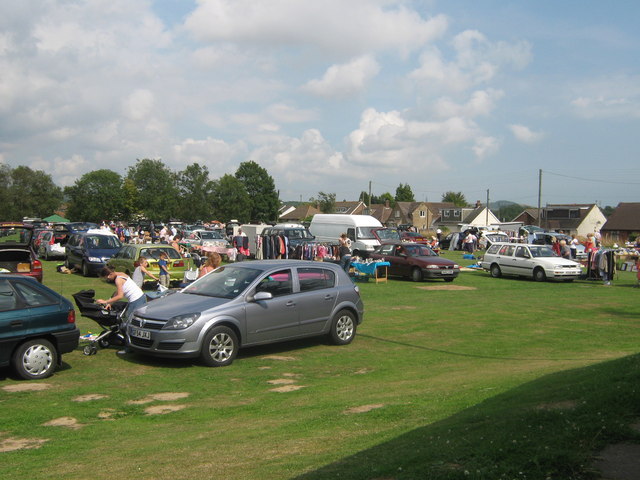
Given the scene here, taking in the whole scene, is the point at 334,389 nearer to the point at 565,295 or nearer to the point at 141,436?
the point at 141,436

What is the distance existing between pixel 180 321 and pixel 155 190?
297 ft

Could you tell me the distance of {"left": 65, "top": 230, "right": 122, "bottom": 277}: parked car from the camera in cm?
2427

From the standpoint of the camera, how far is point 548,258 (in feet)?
85.1

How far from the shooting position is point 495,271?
2794 centimetres

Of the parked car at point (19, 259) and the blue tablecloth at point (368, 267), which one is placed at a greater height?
the parked car at point (19, 259)

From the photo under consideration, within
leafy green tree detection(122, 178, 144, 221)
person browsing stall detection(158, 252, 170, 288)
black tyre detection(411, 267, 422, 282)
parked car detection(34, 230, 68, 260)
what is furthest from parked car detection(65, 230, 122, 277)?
leafy green tree detection(122, 178, 144, 221)

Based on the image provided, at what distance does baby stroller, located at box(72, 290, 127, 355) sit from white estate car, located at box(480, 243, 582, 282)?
19.4 meters

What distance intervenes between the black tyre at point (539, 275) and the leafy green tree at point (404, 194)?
11552 cm

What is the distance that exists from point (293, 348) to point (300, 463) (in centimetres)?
654

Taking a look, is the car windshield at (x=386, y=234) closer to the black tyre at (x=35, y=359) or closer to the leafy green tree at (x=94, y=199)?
the black tyre at (x=35, y=359)

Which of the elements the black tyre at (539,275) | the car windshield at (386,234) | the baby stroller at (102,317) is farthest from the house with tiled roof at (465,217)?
the baby stroller at (102,317)

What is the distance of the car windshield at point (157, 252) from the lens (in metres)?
21.2

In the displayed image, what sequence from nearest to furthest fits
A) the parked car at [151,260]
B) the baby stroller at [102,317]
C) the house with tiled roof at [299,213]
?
the baby stroller at [102,317], the parked car at [151,260], the house with tiled roof at [299,213]

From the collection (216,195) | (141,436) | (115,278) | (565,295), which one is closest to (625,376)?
(141,436)
